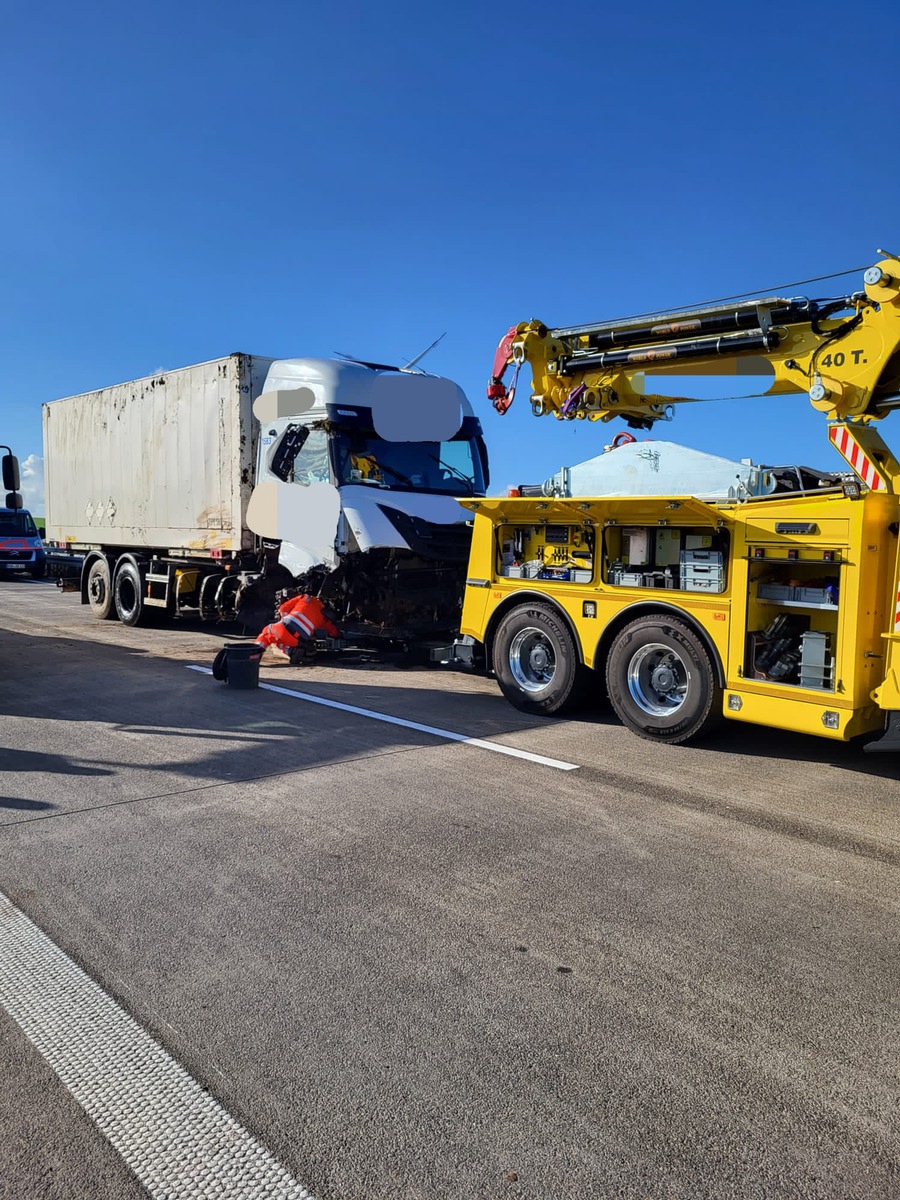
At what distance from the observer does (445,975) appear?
3.50m

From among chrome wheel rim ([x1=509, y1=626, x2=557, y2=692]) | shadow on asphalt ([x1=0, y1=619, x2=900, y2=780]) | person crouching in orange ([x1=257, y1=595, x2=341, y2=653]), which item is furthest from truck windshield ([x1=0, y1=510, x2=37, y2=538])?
chrome wheel rim ([x1=509, y1=626, x2=557, y2=692])

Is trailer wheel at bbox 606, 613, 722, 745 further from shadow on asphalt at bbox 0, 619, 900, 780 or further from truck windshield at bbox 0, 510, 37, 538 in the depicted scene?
truck windshield at bbox 0, 510, 37, 538

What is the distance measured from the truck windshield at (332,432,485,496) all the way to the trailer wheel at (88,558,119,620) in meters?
6.80

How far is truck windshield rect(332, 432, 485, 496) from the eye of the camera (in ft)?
35.4

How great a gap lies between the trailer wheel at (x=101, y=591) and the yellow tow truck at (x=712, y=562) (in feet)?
29.7

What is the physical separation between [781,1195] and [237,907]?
8.28ft

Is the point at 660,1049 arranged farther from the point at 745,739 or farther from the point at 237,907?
the point at 745,739

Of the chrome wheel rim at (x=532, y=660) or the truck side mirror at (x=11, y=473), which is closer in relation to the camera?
the chrome wheel rim at (x=532, y=660)

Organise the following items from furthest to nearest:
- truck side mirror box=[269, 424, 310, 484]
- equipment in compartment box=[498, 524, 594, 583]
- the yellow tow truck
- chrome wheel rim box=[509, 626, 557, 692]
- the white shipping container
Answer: the white shipping container → truck side mirror box=[269, 424, 310, 484] → chrome wheel rim box=[509, 626, 557, 692] → equipment in compartment box=[498, 524, 594, 583] → the yellow tow truck

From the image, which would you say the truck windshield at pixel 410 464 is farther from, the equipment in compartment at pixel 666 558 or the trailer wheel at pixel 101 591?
the trailer wheel at pixel 101 591

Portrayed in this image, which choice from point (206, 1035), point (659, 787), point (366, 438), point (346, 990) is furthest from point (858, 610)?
point (366, 438)

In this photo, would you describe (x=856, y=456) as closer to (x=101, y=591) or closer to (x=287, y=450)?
(x=287, y=450)

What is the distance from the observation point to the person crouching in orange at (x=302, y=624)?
1091 centimetres

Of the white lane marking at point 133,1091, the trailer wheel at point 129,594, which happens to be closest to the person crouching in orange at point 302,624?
the trailer wheel at point 129,594
